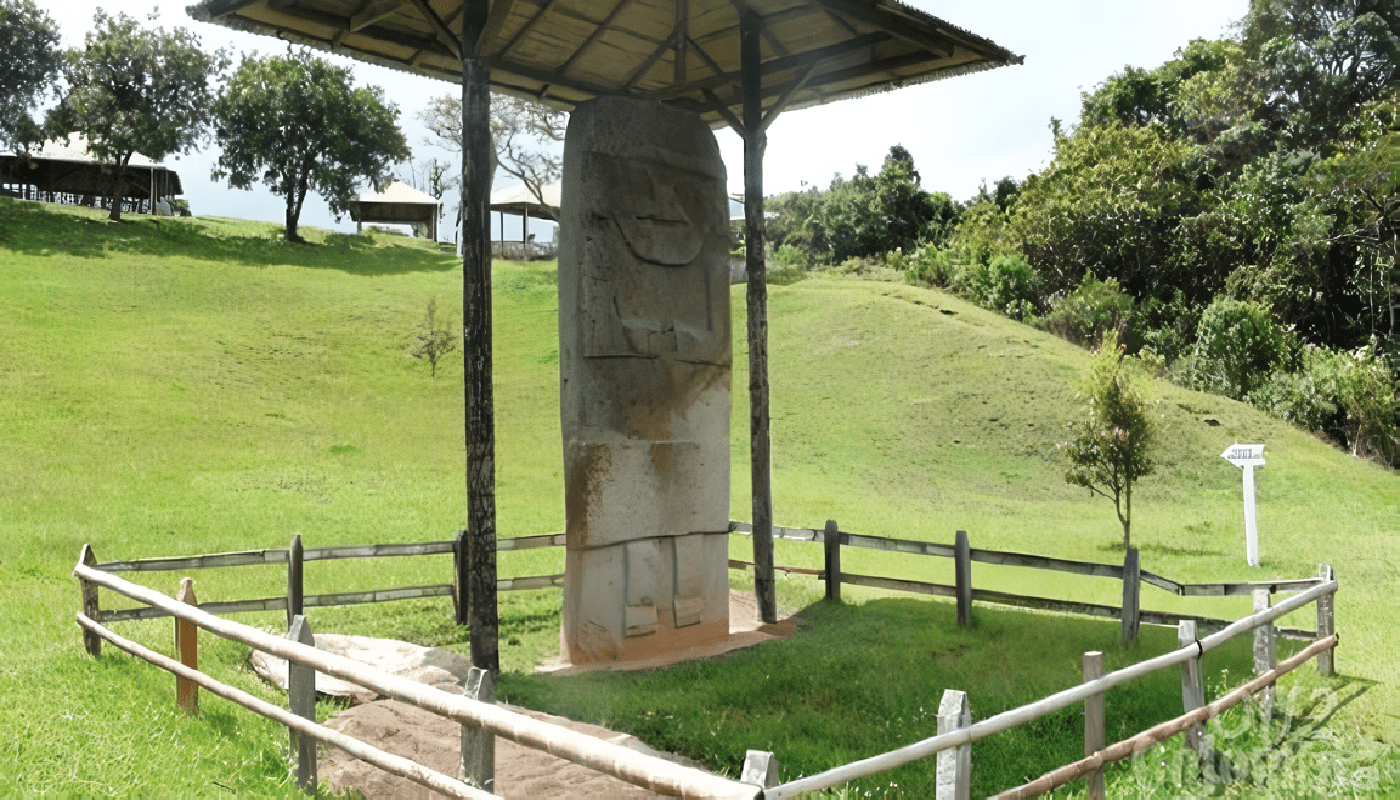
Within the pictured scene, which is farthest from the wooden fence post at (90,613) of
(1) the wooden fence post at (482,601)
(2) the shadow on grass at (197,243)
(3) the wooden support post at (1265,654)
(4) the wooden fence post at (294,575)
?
(2) the shadow on grass at (197,243)

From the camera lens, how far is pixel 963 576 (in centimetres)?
978

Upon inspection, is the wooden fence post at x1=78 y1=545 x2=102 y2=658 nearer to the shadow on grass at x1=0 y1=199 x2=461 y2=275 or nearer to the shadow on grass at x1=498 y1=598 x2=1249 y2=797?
the shadow on grass at x1=498 y1=598 x2=1249 y2=797

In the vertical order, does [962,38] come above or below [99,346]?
above

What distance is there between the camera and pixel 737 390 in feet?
92.5

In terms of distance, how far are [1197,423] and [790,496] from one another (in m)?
10.3

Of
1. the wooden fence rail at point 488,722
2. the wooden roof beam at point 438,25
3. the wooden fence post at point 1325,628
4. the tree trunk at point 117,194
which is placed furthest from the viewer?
the tree trunk at point 117,194

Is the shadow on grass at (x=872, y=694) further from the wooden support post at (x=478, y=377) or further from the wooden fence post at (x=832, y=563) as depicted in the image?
the wooden fence post at (x=832, y=563)

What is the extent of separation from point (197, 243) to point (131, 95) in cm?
691

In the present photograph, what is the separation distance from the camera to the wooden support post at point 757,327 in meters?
10.4

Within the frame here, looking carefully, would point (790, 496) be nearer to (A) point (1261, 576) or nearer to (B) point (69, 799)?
(A) point (1261, 576)

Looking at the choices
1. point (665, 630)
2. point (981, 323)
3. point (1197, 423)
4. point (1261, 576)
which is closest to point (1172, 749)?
point (665, 630)

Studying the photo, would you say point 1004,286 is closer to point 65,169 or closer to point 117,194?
point 117,194

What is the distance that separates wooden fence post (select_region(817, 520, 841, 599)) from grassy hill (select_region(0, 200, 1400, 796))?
0.54 metres

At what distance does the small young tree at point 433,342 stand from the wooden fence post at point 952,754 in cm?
2476
